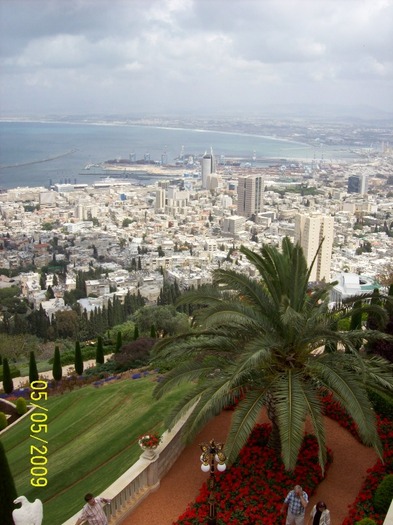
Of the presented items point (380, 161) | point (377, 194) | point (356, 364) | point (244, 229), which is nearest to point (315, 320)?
point (356, 364)

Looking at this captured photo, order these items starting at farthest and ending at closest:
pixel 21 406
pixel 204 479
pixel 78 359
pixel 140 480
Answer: pixel 78 359 → pixel 21 406 → pixel 204 479 → pixel 140 480

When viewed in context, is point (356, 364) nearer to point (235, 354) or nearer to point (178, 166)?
point (235, 354)

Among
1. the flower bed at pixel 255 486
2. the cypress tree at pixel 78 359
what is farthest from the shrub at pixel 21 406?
the flower bed at pixel 255 486

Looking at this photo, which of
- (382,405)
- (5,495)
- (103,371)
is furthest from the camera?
(103,371)

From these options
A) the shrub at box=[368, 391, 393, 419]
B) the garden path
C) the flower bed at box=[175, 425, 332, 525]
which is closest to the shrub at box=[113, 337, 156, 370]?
the garden path

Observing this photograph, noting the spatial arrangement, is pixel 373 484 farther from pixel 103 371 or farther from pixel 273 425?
pixel 103 371

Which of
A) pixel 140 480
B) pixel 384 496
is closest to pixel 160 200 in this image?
pixel 140 480

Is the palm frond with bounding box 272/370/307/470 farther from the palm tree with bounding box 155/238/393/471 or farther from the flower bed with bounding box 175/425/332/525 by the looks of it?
the flower bed with bounding box 175/425/332/525
